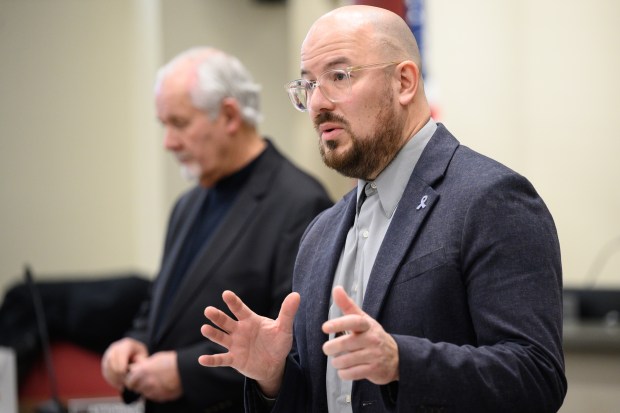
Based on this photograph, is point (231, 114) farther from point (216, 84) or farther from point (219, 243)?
point (219, 243)

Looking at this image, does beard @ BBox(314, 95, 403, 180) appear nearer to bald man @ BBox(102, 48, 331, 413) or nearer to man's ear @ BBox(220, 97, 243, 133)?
bald man @ BBox(102, 48, 331, 413)

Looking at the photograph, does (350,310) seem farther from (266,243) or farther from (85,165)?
(85,165)

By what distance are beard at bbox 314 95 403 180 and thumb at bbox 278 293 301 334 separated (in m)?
0.34

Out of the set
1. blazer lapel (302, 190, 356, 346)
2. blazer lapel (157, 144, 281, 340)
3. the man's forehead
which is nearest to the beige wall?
blazer lapel (157, 144, 281, 340)

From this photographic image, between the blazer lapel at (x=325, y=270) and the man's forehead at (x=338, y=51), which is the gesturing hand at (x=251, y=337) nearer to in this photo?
the blazer lapel at (x=325, y=270)

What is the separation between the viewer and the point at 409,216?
1837mm

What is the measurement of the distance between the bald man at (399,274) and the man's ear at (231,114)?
1157 millimetres

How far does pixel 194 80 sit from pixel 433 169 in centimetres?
153

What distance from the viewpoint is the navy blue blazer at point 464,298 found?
1604 millimetres

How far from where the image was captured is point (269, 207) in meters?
3.06

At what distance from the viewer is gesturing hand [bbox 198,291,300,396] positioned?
1755 millimetres

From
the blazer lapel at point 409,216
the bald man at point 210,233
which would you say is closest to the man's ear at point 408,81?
the blazer lapel at point 409,216

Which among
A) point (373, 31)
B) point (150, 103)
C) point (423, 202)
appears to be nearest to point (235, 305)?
point (423, 202)

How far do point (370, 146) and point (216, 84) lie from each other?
141 cm
